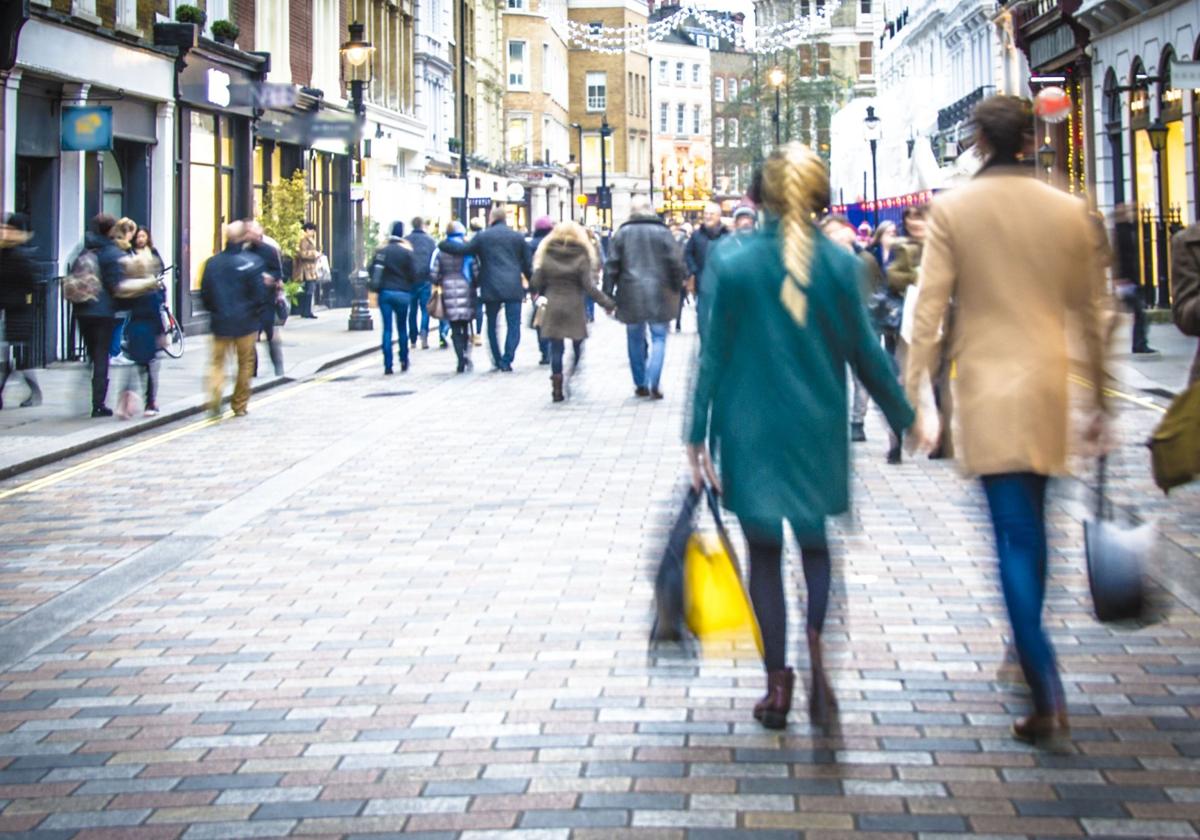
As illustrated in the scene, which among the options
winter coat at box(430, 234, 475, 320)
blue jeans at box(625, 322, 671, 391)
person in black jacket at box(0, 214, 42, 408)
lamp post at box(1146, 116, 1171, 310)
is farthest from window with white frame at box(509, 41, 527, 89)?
person in black jacket at box(0, 214, 42, 408)

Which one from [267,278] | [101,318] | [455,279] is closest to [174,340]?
[455,279]

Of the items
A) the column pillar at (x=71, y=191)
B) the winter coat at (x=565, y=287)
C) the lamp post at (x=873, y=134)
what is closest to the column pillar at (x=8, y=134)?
the column pillar at (x=71, y=191)

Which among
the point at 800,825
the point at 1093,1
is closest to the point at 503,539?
the point at 800,825

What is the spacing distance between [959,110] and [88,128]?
35.2m

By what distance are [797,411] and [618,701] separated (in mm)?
1256

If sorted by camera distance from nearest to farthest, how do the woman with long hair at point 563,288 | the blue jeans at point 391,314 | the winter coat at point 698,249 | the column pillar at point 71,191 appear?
1. the woman with long hair at point 563,288
2. the blue jeans at point 391,314
3. the column pillar at point 71,191
4. the winter coat at point 698,249

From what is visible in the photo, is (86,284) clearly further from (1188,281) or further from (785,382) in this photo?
(785,382)

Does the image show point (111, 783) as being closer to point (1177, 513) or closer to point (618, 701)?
point (618, 701)

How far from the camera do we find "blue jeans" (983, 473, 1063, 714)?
5.45 m

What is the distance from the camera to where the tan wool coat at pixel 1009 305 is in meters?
5.46

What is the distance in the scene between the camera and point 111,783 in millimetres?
5289

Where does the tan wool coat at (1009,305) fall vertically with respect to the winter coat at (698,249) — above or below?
below

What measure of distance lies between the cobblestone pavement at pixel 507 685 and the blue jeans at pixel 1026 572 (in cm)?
24

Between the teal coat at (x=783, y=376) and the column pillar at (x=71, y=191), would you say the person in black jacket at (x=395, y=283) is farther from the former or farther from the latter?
the teal coat at (x=783, y=376)
